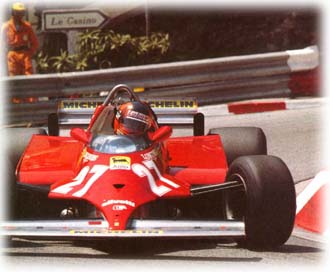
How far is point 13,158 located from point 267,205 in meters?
2.76

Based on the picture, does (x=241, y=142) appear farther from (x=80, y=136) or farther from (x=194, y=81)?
(x=194, y=81)

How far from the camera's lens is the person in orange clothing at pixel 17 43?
55.3ft

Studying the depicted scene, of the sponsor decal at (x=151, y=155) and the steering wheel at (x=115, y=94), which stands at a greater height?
the steering wheel at (x=115, y=94)

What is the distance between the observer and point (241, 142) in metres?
9.71

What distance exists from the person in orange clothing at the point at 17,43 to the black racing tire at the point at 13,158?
6.90 metres

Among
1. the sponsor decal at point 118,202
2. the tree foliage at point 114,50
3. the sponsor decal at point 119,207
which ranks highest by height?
the tree foliage at point 114,50

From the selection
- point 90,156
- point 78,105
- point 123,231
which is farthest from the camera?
point 78,105

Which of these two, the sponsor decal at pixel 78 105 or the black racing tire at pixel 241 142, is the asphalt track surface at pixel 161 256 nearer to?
the black racing tire at pixel 241 142

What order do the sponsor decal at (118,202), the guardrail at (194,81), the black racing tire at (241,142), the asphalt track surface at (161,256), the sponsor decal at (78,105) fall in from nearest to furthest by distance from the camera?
the asphalt track surface at (161,256) < the sponsor decal at (118,202) < the black racing tire at (241,142) < the sponsor decal at (78,105) < the guardrail at (194,81)

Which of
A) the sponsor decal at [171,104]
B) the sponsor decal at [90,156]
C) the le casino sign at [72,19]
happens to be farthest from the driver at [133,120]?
the le casino sign at [72,19]

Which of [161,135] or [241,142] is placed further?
[241,142]

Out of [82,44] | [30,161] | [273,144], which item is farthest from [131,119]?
[82,44]

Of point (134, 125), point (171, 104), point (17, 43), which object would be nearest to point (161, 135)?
point (134, 125)

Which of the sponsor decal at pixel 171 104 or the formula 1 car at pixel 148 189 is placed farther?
the sponsor decal at pixel 171 104
